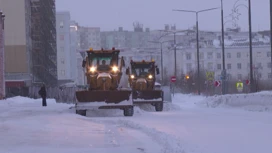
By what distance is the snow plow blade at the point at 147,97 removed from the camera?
38.0m

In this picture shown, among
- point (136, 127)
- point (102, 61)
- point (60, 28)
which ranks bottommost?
point (136, 127)

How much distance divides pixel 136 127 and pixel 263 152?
7.68 metres

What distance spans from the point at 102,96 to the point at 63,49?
105m

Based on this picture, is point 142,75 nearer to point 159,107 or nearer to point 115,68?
point 159,107

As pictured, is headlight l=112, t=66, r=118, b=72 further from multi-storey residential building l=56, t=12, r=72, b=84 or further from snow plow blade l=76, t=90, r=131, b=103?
multi-storey residential building l=56, t=12, r=72, b=84

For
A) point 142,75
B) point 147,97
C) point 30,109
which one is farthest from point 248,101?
point 30,109

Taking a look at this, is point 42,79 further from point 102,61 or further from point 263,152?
point 263,152

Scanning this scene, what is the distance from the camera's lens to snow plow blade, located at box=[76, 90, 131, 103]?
98.6ft

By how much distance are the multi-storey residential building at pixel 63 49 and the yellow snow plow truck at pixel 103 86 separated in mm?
100366

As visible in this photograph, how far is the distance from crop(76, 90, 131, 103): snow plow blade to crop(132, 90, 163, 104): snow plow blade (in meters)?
7.56

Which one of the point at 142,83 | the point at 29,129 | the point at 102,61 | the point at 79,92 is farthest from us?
the point at 142,83

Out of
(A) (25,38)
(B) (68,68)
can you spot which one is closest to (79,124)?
(A) (25,38)

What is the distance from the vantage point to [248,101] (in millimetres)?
37688

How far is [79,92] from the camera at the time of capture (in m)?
30.1
